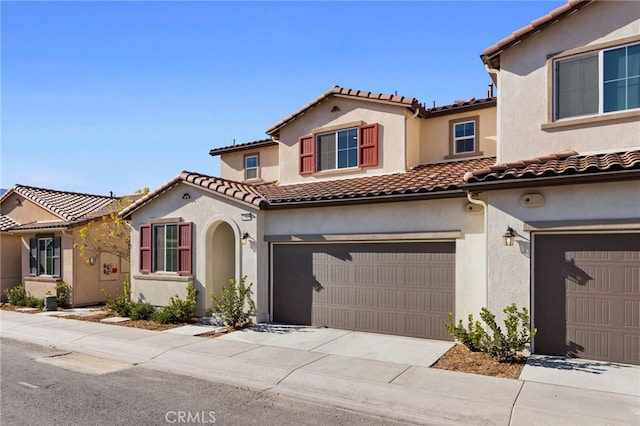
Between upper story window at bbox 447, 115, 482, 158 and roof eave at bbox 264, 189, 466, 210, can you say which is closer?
roof eave at bbox 264, 189, 466, 210

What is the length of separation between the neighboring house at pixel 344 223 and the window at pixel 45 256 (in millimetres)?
4915

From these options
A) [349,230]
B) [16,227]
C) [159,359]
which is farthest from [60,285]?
[349,230]

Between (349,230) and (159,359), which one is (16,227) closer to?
(159,359)

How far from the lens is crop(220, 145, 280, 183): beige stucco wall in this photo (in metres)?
18.3

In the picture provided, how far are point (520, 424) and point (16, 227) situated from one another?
21.0 m

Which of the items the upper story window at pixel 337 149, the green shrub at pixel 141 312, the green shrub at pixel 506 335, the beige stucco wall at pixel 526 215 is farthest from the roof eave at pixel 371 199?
the green shrub at pixel 141 312

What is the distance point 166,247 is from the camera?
48.7 feet

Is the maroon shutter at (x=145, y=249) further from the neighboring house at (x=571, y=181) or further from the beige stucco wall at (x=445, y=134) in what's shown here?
the neighboring house at (x=571, y=181)

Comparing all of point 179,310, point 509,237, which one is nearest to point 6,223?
point 179,310

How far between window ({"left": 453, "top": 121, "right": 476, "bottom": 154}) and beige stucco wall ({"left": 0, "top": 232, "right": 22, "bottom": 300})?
19375 millimetres

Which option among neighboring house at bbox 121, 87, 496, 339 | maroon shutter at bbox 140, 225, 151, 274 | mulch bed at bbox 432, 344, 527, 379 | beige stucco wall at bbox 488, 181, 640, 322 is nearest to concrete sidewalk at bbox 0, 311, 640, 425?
mulch bed at bbox 432, 344, 527, 379

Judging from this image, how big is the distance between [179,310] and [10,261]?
12.2 meters

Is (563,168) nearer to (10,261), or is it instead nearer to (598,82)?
(598,82)

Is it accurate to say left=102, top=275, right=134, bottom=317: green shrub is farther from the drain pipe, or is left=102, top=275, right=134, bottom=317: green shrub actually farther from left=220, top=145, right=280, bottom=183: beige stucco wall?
the drain pipe
